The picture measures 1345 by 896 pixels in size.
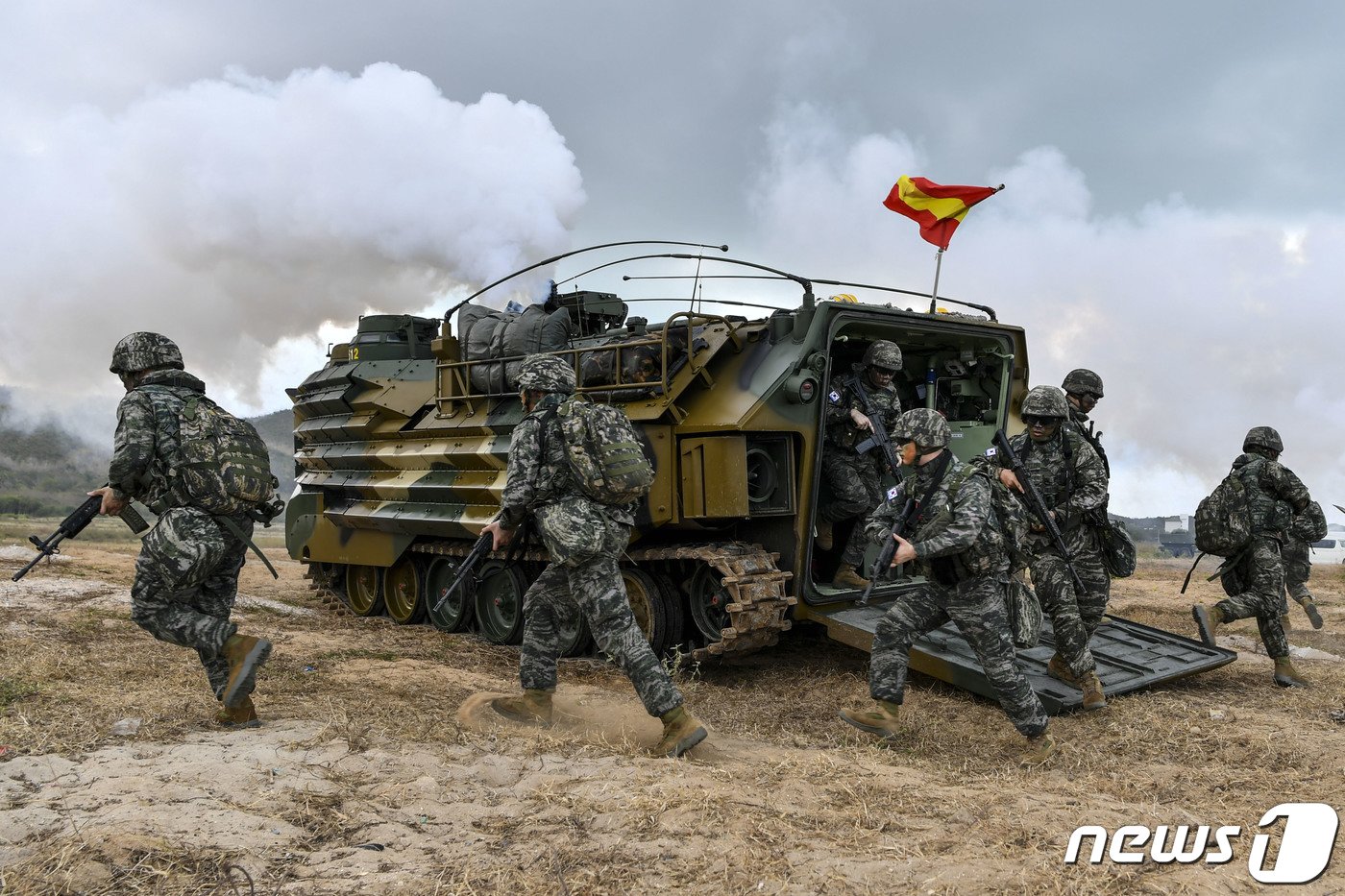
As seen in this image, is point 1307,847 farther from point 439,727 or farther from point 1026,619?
point 439,727

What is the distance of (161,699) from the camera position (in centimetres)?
610

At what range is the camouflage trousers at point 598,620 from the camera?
5406mm

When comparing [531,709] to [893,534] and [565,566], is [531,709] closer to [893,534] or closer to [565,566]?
[565,566]

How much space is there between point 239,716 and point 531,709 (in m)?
1.54

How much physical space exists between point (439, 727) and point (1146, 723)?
13.6 feet

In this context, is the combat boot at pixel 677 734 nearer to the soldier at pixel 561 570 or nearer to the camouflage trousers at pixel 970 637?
the soldier at pixel 561 570

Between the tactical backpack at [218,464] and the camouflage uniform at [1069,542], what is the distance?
444 centimetres

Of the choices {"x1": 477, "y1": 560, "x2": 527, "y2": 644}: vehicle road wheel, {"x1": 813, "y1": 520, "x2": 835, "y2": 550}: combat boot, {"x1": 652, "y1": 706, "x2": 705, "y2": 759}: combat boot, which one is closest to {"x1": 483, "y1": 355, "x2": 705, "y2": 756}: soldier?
{"x1": 652, "y1": 706, "x2": 705, "y2": 759}: combat boot

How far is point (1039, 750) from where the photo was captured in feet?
18.6

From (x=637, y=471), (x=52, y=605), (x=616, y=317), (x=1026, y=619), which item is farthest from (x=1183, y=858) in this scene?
(x=52, y=605)

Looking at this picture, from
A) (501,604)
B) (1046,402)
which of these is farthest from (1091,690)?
(501,604)

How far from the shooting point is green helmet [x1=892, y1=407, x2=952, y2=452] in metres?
5.81

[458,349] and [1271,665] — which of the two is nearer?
[1271,665]

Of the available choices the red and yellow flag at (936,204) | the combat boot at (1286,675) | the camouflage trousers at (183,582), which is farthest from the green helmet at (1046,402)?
the camouflage trousers at (183,582)
